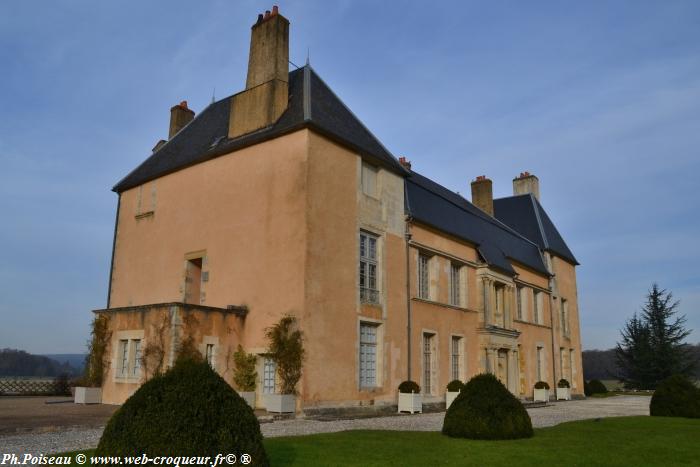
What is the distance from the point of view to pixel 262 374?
1505cm

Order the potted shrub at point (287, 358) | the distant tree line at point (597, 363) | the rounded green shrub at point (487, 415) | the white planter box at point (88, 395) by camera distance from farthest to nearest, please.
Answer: the distant tree line at point (597, 363) < the white planter box at point (88, 395) < the potted shrub at point (287, 358) < the rounded green shrub at point (487, 415)

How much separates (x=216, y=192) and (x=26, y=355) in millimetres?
56418

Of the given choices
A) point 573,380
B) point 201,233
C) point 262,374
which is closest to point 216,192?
point 201,233

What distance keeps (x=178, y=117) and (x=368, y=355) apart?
11883mm

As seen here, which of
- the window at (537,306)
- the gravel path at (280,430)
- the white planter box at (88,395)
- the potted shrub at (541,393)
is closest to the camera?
the gravel path at (280,430)

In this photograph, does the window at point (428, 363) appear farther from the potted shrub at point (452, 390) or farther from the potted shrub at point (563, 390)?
the potted shrub at point (563, 390)

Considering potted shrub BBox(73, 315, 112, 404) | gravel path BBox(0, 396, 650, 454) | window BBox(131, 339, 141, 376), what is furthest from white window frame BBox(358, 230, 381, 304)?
potted shrub BBox(73, 315, 112, 404)

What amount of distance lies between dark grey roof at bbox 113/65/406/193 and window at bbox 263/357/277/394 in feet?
19.8

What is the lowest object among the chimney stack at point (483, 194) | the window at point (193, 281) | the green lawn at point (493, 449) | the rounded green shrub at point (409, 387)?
the green lawn at point (493, 449)

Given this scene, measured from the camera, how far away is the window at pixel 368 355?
16047 mm

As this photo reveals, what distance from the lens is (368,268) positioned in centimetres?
1684

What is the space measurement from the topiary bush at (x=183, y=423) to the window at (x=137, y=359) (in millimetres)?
10022

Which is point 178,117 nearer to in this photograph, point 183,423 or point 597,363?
point 183,423

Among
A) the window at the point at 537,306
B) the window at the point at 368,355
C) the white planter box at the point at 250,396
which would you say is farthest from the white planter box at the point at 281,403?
the window at the point at 537,306
